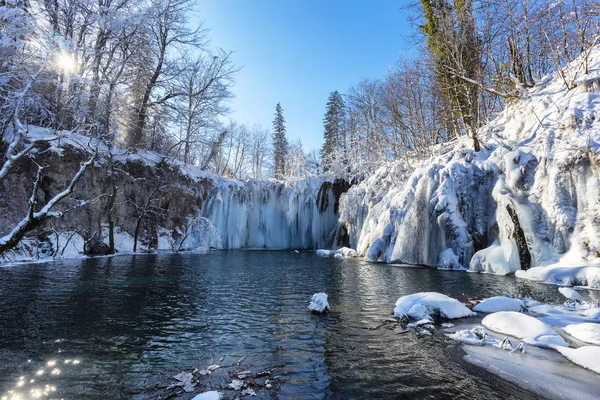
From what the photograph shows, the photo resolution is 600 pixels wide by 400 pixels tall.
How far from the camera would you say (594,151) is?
33.7 feet

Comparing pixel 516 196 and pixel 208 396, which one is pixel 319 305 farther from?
pixel 516 196

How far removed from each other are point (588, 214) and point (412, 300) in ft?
27.2

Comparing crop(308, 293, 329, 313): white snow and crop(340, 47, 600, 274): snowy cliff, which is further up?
crop(340, 47, 600, 274): snowy cliff

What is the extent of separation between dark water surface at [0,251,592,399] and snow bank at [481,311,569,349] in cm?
113

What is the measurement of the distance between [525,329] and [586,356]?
1.05 metres

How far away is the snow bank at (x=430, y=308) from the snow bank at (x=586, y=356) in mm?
1952

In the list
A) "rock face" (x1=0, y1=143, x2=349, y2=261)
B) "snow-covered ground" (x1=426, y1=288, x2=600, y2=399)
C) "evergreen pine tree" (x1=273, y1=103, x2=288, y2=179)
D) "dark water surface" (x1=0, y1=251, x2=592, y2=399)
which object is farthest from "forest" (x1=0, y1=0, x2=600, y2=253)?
"evergreen pine tree" (x1=273, y1=103, x2=288, y2=179)

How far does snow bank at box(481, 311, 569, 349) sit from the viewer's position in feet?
14.4

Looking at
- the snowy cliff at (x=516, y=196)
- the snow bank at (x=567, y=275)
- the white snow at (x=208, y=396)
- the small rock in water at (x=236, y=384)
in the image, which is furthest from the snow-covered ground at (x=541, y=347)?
the snowy cliff at (x=516, y=196)

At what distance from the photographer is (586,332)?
14.8 feet

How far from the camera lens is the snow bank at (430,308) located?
586cm

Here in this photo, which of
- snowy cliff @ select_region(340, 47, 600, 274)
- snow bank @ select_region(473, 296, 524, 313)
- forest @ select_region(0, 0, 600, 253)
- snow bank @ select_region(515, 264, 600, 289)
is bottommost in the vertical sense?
snow bank @ select_region(473, 296, 524, 313)

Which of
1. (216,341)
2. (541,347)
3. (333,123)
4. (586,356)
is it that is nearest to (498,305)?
(541,347)

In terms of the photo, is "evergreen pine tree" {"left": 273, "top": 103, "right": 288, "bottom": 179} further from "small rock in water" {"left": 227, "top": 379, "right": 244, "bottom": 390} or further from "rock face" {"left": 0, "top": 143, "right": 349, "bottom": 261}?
"small rock in water" {"left": 227, "top": 379, "right": 244, "bottom": 390}
